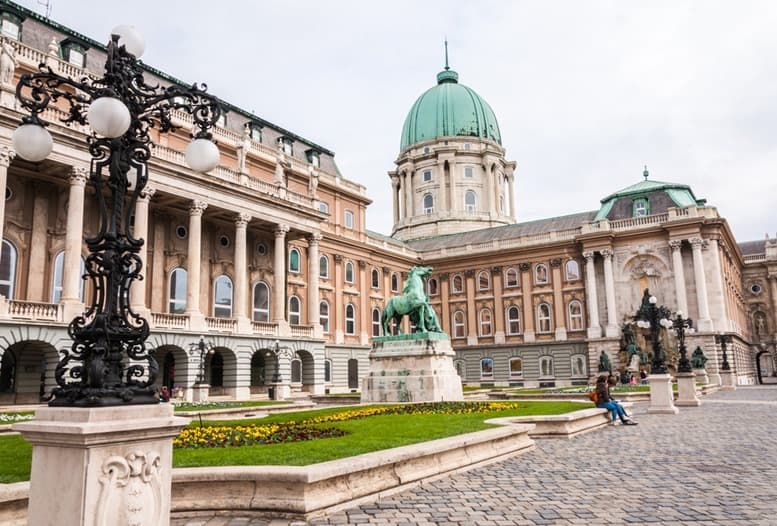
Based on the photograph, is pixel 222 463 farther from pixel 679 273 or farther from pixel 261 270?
pixel 679 273

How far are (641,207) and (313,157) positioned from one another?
3039cm

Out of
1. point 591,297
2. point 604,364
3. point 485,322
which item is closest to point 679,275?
point 591,297

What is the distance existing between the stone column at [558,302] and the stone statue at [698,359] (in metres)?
11.9

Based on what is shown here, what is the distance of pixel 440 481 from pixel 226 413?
47.0 ft

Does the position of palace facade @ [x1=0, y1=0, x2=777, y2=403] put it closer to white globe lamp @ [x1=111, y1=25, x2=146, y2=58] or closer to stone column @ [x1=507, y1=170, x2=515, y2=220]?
stone column @ [x1=507, y1=170, x2=515, y2=220]

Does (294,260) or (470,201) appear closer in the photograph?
(294,260)

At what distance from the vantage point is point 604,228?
2179 inches

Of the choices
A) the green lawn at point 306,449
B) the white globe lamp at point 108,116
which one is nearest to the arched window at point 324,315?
the green lawn at point 306,449

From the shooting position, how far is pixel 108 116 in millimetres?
5766

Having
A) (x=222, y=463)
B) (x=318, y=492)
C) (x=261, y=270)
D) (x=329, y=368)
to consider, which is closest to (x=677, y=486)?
(x=318, y=492)

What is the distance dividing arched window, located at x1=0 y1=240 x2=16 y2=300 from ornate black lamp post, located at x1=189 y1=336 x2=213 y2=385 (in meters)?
9.26

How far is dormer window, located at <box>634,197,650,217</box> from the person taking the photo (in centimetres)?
5572

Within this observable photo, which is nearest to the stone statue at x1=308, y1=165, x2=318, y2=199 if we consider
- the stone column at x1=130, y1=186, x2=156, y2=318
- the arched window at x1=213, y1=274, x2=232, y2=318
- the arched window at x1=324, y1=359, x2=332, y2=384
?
the arched window at x1=213, y1=274, x2=232, y2=318

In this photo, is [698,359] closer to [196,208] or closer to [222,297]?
[222,297]
